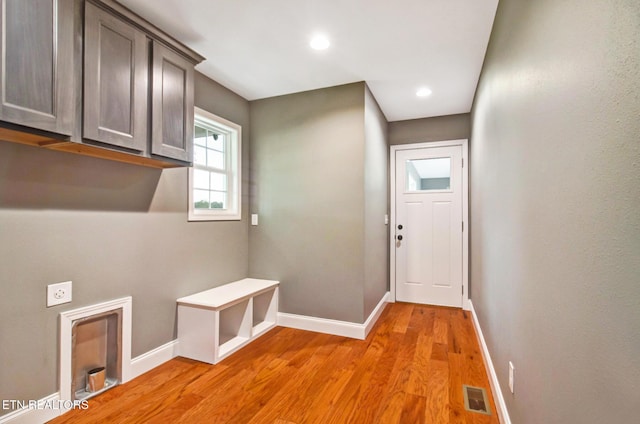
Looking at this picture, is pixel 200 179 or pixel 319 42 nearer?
pixel 319 42

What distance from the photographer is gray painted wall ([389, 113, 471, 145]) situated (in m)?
4.07

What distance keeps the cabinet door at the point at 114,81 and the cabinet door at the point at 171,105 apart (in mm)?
69

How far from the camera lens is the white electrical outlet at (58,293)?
1837 millimetres

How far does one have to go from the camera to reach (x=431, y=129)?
421 cm

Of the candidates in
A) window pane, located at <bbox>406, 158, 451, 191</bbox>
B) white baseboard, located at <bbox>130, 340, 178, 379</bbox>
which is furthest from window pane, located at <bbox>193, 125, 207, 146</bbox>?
window pane, located at <bbox>406, 158, 451, 191</bbox>

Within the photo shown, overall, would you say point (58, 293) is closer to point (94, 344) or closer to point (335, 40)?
point (94, 344)

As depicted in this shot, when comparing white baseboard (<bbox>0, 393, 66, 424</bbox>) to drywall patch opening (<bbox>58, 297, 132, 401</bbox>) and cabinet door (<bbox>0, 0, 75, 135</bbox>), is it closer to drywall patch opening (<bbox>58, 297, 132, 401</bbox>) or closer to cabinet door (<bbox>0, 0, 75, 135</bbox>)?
drywall patch opening (<bbox>58, 297, 132, 401</bbox>)

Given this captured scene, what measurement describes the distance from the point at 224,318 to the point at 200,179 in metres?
1.42

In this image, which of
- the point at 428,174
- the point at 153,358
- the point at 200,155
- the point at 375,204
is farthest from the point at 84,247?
the point at 428,174

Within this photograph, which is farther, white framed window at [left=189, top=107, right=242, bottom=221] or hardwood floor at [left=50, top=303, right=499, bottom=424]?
white framed window at [left=189, top=107, right=242, bottom=221]

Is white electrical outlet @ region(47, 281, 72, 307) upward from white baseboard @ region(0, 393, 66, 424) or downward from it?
upward

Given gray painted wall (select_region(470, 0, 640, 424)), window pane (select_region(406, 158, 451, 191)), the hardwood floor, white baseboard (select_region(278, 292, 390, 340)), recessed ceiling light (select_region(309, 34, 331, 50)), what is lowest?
the hardwood floor

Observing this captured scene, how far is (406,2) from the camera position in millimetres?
1973

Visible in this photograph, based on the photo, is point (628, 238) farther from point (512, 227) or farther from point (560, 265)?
point (512, 227)
